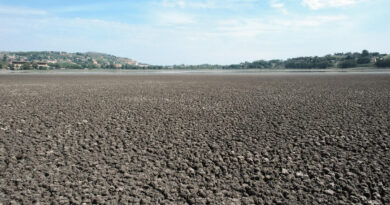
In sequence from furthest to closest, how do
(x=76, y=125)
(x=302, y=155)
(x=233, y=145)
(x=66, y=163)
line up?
(x=76, y=125) < (x=233, y=145) < (x=302, y=155) < (x=66, y=163)

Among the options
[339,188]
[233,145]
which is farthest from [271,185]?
[233,145]

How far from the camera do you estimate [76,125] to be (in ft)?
25.0

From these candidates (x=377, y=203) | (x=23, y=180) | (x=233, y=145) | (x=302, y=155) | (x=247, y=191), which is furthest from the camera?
(x=233, y=145)

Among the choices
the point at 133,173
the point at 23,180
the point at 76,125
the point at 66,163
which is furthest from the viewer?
the point at 76,125

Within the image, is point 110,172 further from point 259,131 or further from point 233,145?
point 259,131

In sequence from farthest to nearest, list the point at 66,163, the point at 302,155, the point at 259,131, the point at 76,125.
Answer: the point at 76,125 → the point at 259,131 → the point at 302,155 → the point at 66,163

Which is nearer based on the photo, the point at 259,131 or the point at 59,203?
the point at 59,203

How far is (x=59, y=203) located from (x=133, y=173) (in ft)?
3.92

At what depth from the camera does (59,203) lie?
3.44 meters

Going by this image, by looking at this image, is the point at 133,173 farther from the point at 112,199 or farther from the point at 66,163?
the point at 66,163

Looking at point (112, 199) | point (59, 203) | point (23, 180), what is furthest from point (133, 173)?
point (23, 180)

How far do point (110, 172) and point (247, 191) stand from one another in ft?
7.38

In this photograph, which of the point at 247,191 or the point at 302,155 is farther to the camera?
the point at 302,155

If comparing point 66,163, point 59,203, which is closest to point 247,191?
point 59,203
